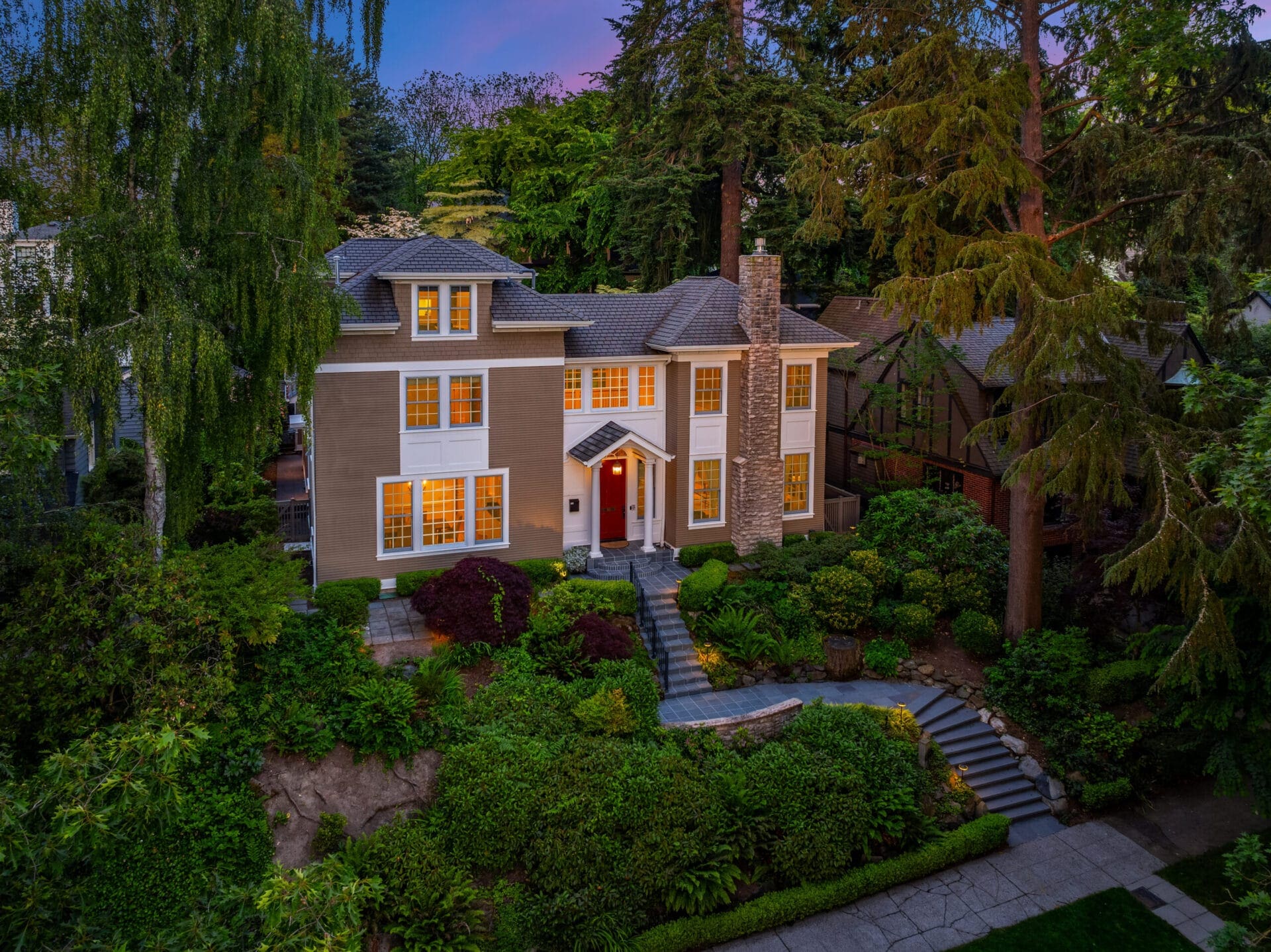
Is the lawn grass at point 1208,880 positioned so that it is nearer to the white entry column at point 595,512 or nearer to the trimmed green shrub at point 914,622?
the trimmed green shrub at point 914,622

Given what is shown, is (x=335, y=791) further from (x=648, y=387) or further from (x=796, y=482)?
(x=796, y=482)

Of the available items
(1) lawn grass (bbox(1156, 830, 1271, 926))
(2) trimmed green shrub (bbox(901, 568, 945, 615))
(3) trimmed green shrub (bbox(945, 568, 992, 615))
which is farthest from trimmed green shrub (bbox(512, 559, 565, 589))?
(1) lawn grass (bbox(1156, 830, 1271, 926))

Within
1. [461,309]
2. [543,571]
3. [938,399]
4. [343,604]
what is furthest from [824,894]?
[938,399]

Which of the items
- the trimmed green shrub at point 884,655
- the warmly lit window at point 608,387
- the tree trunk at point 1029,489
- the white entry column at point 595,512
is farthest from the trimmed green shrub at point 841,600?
the warmly lit window at point 608,387

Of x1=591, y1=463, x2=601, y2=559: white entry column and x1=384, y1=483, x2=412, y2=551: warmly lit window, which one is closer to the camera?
x1=384, y1=483, x2=412, y2=551: warmly lit window

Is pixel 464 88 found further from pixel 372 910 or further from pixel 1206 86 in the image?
pixel 372 910

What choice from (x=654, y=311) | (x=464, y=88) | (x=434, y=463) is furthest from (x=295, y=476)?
(x=464, y=88)

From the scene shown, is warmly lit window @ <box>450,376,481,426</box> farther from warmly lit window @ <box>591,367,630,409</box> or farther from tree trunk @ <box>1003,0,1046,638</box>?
tree trunk @ <box>1003,0,1046,638</box>
